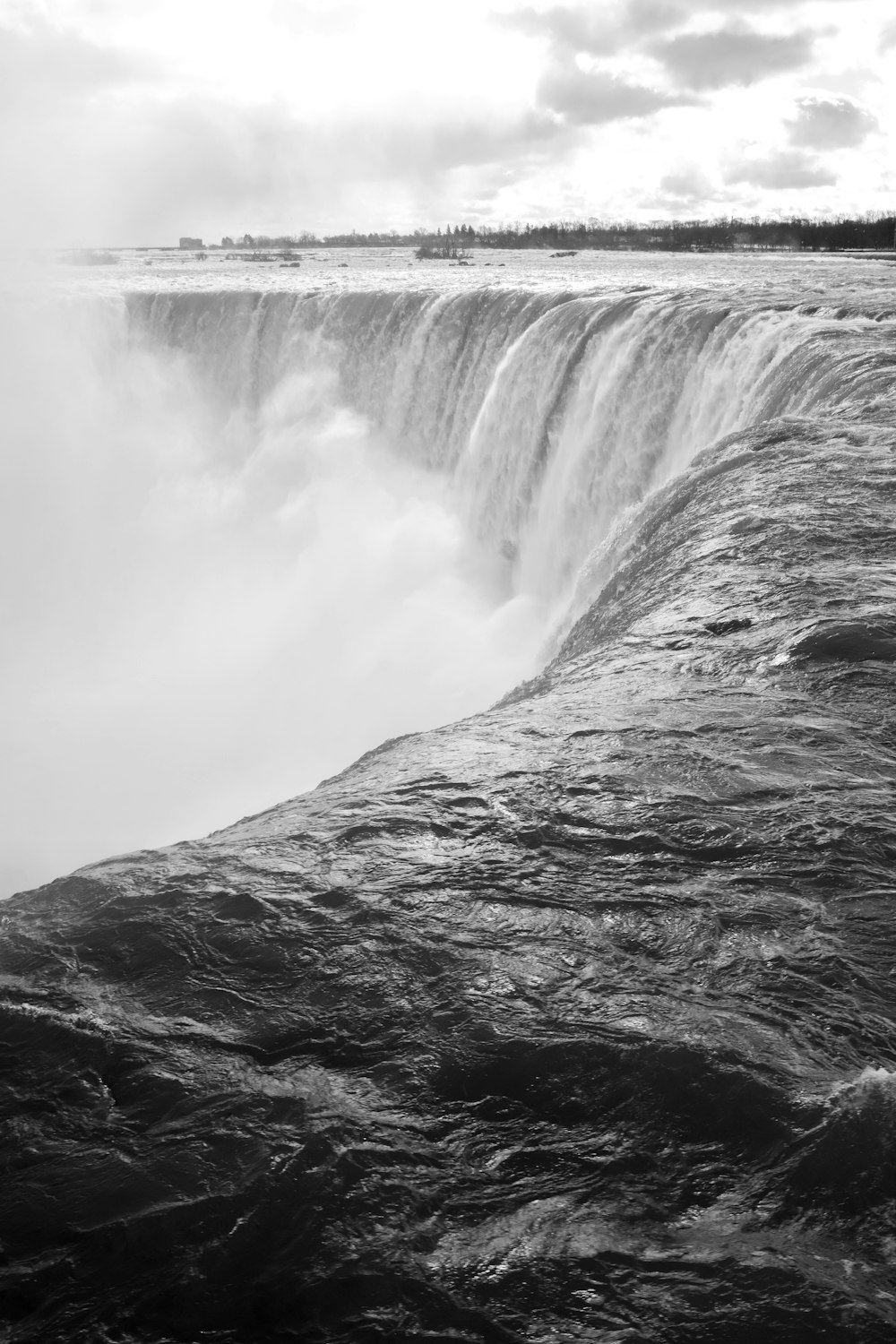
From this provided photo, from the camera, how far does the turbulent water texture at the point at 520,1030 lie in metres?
2.42

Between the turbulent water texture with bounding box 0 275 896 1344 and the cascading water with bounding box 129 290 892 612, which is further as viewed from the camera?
the cascading water with bounding box 129 290 892 612

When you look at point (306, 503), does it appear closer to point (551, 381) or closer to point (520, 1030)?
point (551, 381)

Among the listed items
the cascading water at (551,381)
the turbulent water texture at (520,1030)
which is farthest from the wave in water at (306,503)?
the turbulent water texture at (520,1030)

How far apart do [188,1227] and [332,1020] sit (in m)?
0.76

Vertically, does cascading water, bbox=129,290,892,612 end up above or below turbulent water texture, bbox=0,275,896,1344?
above

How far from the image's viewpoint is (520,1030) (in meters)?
3.17

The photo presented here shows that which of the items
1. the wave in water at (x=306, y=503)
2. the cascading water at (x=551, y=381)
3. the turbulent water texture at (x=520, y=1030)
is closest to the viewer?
the turbulent water texture at (x=520, y=1030)

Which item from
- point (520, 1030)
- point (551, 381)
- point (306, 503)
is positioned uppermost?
point (551, 381)

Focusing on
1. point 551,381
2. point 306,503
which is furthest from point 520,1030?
point 306,503

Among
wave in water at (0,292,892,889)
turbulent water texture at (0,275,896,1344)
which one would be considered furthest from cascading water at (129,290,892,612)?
turbulent water texture at (0,275,896,1344)

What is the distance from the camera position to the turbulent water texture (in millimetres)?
2424

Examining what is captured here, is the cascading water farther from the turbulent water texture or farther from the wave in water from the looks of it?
the turbulent water texture

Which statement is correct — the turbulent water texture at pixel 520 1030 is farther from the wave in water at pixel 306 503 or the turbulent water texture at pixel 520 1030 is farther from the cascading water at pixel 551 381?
the cascading water at pixel 551 381

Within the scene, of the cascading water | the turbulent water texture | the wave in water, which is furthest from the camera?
the wave in water
